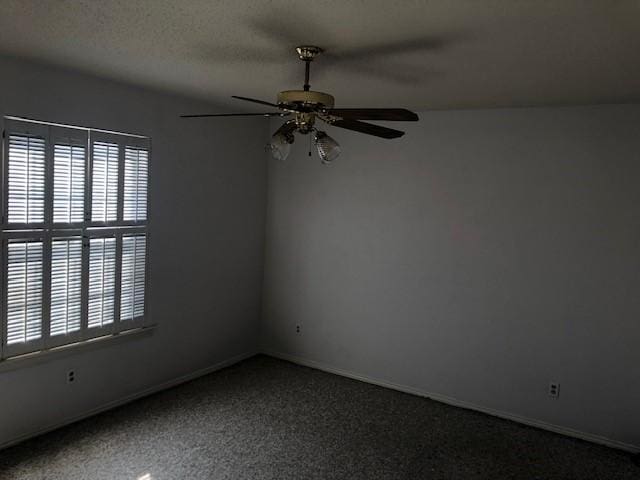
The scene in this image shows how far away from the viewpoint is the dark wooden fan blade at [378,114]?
231 centimetres

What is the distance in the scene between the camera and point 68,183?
11.7ft

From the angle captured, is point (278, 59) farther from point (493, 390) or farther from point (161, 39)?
point (493, 390)

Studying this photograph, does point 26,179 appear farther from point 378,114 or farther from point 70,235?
point 378,114

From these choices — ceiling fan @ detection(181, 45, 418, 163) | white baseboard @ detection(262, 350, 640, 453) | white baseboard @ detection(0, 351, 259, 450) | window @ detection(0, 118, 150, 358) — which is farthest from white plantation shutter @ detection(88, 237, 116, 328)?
white baseboard @ detection(262, 350, 640, 453)

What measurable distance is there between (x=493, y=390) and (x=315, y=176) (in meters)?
2.52

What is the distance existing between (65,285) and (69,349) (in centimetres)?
46

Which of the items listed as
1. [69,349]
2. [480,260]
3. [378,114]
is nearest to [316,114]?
[378,114]

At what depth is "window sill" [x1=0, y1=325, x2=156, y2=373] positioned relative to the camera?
3.35 metres

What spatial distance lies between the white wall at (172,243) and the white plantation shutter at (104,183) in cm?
20

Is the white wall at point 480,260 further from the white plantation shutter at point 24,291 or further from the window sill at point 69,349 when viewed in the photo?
the white plantation shutter at point 24,291

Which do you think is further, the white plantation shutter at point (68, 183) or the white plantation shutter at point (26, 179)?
the white plantation shutter at point (68, 183)

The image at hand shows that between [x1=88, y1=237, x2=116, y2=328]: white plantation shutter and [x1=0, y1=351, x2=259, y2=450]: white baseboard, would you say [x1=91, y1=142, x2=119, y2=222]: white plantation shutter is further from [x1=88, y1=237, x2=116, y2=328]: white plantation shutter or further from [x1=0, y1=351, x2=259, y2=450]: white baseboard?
[x1=0, y1=351, x2=259, y2=450]: white baseboard

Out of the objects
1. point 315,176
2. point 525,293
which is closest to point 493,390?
point 525,293

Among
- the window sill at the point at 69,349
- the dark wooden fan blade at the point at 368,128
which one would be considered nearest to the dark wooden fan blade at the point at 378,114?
the dark wooden fan blade at the point at 368,128
